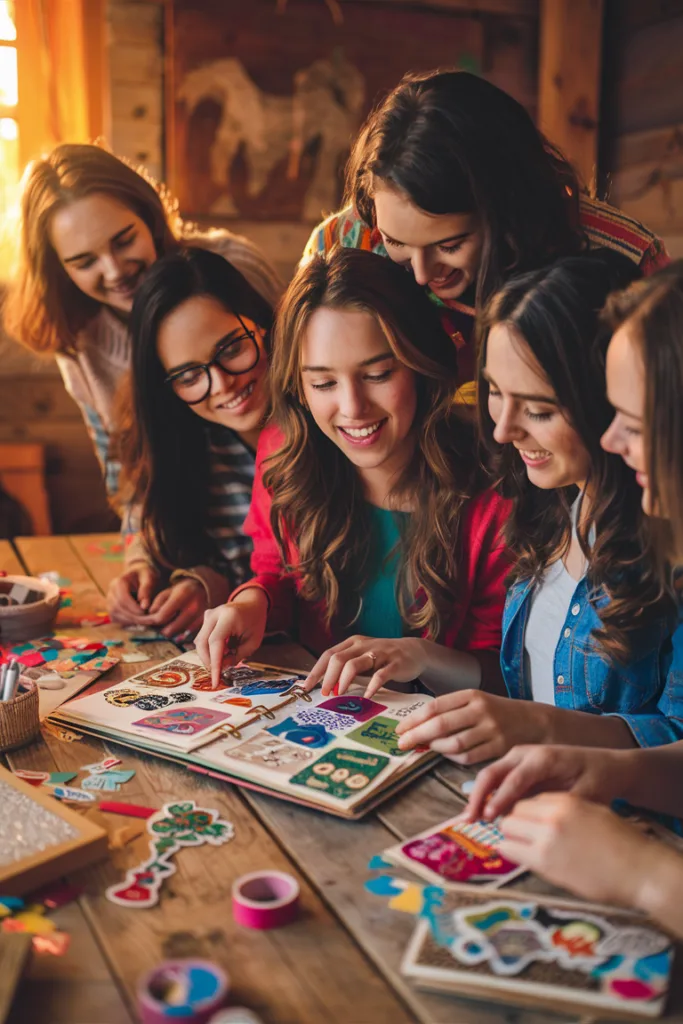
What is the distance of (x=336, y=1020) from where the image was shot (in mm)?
799

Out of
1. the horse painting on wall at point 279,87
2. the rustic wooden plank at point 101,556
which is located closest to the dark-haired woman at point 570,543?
the rustic wooden plank at point 101,556

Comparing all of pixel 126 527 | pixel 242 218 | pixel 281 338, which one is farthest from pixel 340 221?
pixel 242 218

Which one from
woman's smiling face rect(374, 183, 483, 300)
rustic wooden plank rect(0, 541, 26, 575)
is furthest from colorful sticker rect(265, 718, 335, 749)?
rustic wooden plank rect(0, 541, 26, 575)

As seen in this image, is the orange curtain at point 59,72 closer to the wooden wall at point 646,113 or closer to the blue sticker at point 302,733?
the wooden wall at point 646,113

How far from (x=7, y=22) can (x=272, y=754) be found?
3.54 meters

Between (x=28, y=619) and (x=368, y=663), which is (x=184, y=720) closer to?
(x=368, y=663)

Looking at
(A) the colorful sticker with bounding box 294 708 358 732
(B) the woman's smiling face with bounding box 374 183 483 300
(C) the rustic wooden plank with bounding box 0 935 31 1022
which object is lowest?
(C) the rustic wooden plank with bounding box 0 935 31 1022

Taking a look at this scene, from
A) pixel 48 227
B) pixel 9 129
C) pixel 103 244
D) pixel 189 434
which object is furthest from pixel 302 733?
pixel 9 129

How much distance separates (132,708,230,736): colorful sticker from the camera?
1.29 meters

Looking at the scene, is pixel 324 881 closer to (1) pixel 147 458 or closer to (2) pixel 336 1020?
(2) pixel 336 1020

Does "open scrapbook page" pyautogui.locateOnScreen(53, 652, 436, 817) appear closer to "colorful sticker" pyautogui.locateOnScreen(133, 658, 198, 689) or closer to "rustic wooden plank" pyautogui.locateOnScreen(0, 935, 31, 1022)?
"colorful sticker" pyautogui.locateOnScreen(133, 658, 198, 689)

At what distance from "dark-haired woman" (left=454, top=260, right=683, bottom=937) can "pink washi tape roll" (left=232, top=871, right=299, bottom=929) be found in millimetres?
206

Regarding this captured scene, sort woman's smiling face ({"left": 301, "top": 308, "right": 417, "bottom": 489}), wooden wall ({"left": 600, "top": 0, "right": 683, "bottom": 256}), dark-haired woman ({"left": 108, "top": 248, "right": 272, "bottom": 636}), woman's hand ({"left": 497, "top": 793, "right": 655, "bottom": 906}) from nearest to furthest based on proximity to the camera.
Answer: woman's hand ({"left": 497, "top": 793, "right": 655, "bottom": 906})
woman's smiling face ({"left": 301, "top": 308, "right": 417, "bottom": 489})
dark-haired woman ({"left": 108, "top": 248, "right": 272, "bottom": 636})
wooden wall ({"left": 600, "top": 0, "right": 683, "bottom": 256})

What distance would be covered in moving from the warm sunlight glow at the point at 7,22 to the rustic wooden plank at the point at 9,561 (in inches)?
89.4
